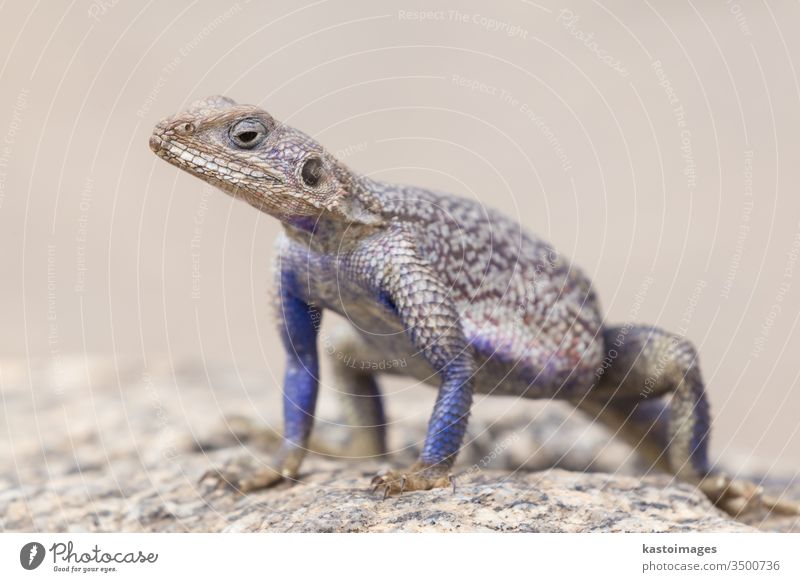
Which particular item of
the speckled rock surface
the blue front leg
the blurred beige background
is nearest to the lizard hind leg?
the speckled rock surface

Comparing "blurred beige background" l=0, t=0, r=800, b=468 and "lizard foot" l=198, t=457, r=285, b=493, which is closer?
"lizard foot" l=198, t=457, r=285, b=493

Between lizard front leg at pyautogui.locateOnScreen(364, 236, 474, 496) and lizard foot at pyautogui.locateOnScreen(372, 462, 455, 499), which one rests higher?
lizard front leg at pyautogui.locateOnScreen(364, 236, 474, 496)

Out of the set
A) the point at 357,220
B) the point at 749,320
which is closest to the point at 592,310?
the point at 357,220

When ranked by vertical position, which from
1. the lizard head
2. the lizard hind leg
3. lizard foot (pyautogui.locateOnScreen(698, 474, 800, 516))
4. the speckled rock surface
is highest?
the lizard head

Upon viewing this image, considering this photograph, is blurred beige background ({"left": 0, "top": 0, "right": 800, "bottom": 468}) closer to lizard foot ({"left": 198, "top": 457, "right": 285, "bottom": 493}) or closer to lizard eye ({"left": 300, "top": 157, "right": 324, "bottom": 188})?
lizard eye ({"left": 300, "top": 157, "right": 324, "bottom": 188})

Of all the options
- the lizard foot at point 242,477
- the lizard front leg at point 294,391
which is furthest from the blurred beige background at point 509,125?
the lizard foot at point 242,477

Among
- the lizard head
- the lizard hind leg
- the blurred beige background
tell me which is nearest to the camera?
the lizard head

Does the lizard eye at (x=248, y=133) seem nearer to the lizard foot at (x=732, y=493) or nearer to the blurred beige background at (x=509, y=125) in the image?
the blurred beige background at (x=509, y=125)

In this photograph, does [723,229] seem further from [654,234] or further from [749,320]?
[749,320]
